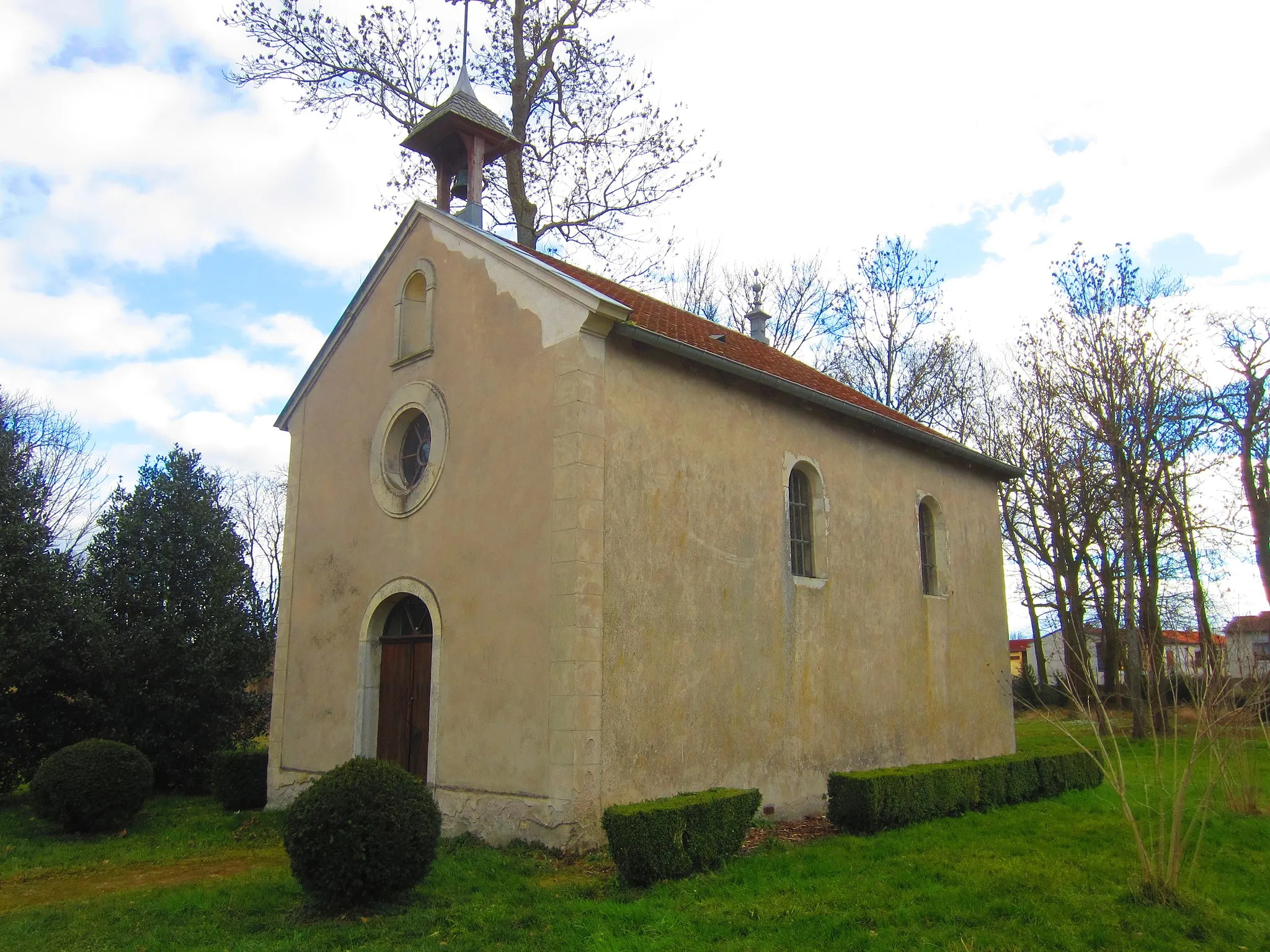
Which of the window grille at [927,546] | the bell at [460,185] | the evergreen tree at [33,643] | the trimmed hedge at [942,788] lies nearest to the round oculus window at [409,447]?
the bell at [460,185]

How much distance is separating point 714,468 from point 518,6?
47.2ft

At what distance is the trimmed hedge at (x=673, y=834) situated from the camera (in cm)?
747

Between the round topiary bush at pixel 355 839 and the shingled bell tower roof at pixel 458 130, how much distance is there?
30.5ft

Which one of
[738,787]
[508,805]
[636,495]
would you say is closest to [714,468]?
[636,495]

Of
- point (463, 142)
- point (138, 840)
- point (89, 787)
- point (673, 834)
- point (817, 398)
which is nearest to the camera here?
point (673, 834)

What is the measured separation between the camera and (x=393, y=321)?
12.5m

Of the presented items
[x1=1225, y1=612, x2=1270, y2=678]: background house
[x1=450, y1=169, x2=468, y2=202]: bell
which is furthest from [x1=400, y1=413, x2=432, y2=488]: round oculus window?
[x1=1225, y1=612, x2=1270, y2=678]: background house

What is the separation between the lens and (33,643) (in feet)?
45.0

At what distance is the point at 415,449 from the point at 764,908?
7289mm

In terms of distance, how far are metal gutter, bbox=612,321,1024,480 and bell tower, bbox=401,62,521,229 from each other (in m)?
4.46

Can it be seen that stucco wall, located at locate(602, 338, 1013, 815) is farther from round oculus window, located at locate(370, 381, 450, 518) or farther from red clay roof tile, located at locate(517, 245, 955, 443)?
round oculus window, located at locate(370, 381, 450, 518)

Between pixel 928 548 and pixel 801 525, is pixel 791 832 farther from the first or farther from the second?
pixel 928 548

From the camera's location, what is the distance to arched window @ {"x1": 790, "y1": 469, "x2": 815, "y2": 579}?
39.4 feet

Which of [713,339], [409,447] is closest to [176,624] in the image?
[409,447]
